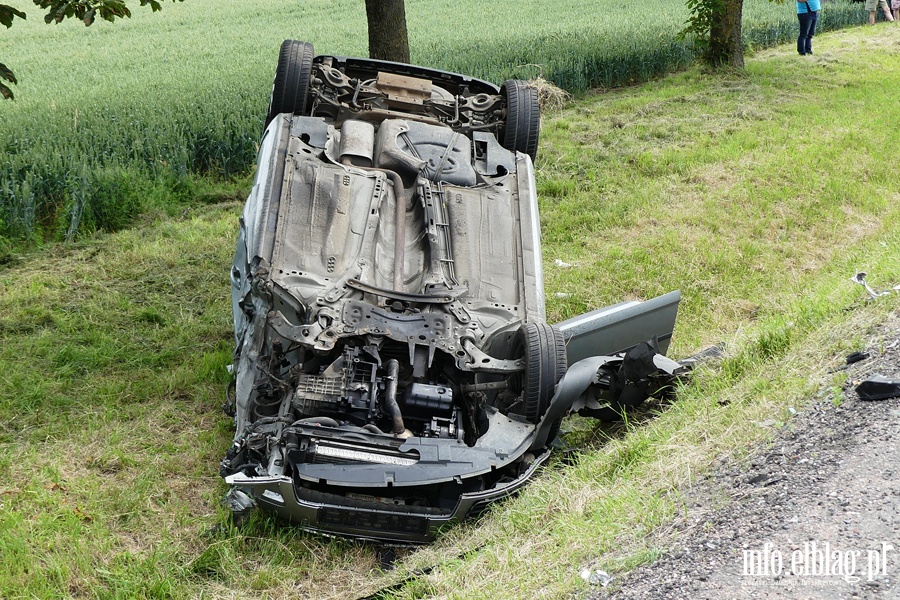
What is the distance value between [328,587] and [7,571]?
1.51 metres

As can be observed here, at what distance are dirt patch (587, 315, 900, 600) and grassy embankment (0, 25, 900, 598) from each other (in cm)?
18

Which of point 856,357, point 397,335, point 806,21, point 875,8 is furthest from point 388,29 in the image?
point 875,8

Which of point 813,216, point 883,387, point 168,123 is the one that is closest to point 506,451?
point 883,387

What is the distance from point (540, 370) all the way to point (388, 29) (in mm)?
6269

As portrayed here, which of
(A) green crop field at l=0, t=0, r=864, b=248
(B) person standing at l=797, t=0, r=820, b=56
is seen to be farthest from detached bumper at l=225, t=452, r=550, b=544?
(B) person standing at l=797, t=0, r=820, b=56

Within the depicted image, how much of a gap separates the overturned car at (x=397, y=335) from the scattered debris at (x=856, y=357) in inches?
39.9

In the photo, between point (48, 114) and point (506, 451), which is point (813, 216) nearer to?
point (506, 451)

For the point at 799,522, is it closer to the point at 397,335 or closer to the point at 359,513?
the point at 359,513

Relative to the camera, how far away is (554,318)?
7.38 metres

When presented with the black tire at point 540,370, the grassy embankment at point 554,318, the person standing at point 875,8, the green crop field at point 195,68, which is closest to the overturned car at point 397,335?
the black tire at point 540,370

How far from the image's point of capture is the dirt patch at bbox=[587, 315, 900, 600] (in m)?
3.16

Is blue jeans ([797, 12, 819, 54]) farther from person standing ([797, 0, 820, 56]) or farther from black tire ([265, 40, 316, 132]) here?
black tire ([265, 40, 316, 132])

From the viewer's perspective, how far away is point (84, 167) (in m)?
9.12

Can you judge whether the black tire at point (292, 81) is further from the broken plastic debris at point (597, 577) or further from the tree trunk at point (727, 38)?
the tree trunk at point (727, 38)
